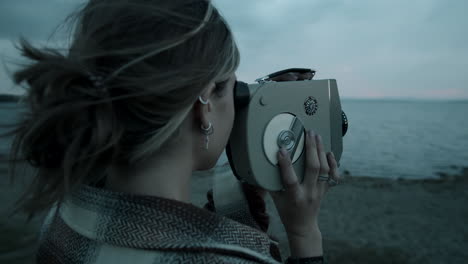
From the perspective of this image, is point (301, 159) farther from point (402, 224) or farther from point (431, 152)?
point (431, 152)

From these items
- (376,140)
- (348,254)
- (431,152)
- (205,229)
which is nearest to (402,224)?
(348,254)

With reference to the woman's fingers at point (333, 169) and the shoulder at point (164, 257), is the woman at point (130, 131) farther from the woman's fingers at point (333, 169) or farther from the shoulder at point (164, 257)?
the woman's fingers at point (333, 169)

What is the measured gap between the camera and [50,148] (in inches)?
28.0

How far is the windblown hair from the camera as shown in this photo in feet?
2.21

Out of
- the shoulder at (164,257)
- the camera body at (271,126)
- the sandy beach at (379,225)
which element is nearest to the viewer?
the shoulder at (164,257)

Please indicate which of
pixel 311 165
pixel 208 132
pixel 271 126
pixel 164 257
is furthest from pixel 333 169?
pixel 164 257

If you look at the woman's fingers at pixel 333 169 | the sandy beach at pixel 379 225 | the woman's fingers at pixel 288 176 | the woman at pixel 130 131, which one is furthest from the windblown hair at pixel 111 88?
the sandy beach at pixel 379 225

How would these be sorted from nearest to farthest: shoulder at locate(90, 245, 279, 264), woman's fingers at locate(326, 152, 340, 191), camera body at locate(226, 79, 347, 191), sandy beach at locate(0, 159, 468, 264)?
shoulder at locate(90, 245, 279, 264)
camera body at locate(226, 79, 347, 191)
woman's fingers at locate(326, 152, 340, 191)
sandy beach at locate(0, 159, 468, 264)

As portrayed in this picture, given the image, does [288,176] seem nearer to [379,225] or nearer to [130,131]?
[130,131]

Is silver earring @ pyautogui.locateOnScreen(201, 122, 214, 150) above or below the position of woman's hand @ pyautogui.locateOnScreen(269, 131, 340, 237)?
above

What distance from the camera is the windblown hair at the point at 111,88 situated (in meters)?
0.67

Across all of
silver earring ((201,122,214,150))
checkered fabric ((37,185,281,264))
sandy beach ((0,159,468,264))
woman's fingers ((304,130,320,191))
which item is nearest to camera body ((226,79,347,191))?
woman's fingers ((304,130,320,191))

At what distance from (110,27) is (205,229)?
470 mm

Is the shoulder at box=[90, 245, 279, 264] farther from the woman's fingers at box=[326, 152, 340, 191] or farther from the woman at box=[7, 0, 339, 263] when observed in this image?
the woman's fingers at box=[326, 152, 340, 191]
